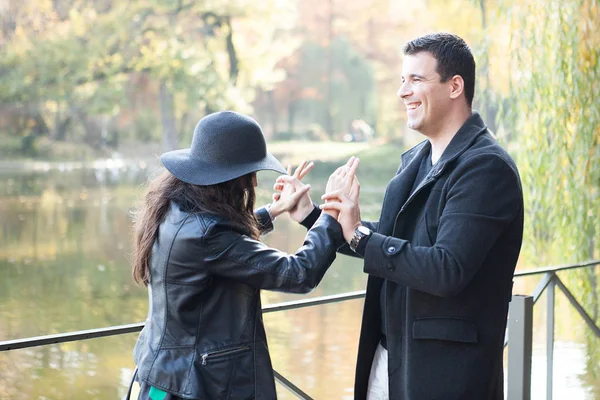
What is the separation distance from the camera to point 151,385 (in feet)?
4.37

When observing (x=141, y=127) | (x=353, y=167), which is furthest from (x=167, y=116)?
(x=353, y=167)

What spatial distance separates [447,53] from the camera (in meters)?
1.50

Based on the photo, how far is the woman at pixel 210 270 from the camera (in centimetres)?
130

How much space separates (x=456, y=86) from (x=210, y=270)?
61cm

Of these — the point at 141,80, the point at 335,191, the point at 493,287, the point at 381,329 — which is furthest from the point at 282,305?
the point at 141,80

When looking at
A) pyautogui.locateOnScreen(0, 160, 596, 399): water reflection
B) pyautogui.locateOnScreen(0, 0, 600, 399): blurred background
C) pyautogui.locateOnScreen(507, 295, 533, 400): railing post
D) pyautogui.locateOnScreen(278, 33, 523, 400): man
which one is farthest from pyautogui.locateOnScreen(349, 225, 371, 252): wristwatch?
pyautogui.locateOnScreen(0, 160, 596, 399): water reflection

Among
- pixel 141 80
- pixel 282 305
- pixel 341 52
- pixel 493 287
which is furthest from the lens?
pixel 341 52

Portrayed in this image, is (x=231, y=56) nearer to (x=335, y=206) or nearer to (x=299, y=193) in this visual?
(x=299, y=193)

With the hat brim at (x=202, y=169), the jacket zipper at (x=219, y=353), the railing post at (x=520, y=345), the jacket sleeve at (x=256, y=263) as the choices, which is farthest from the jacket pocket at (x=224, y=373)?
the railing post at (x=520, y=345)

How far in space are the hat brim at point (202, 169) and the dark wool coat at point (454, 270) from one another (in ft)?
0.90

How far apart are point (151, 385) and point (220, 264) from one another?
0.81 feet

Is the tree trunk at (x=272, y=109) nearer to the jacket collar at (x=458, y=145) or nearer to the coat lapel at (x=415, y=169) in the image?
the coat lapel at (x=415, y=169)

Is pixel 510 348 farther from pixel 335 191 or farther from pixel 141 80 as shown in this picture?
pixel 141 80

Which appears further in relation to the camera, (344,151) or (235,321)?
(344,151)
